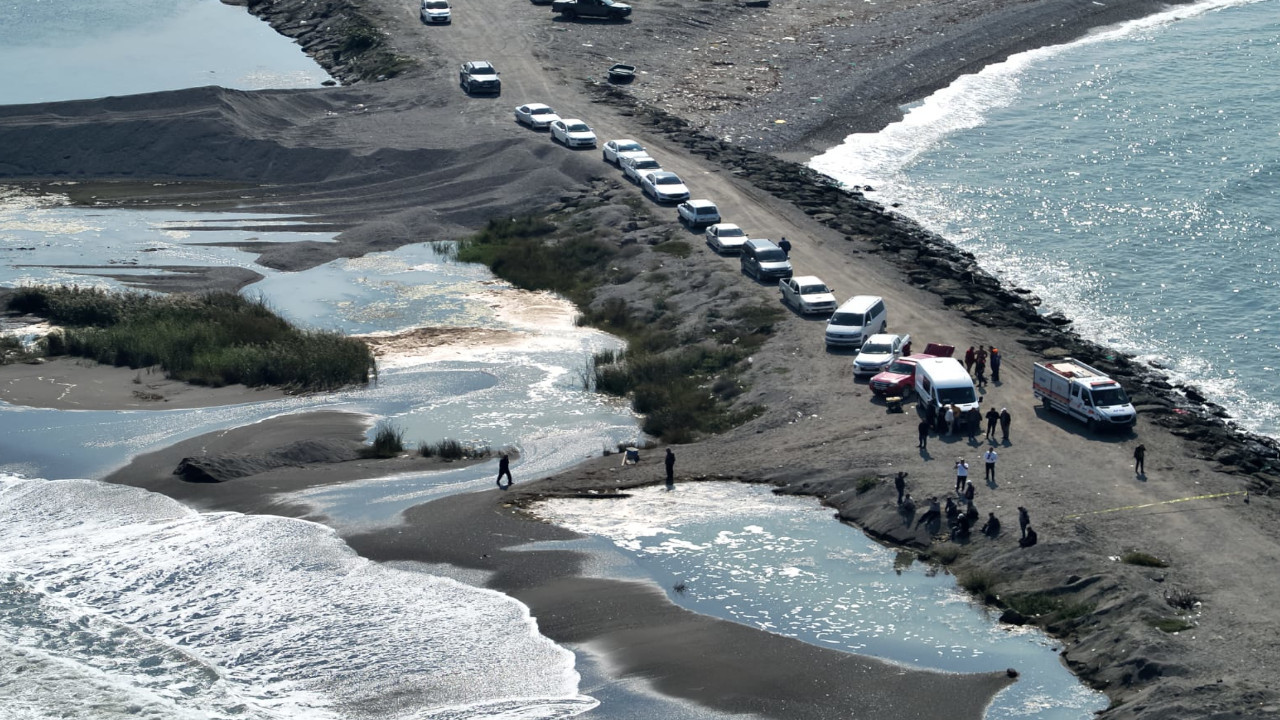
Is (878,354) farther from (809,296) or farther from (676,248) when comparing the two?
(676,248)

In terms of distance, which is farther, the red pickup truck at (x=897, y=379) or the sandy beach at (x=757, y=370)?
the red pickup truck at (x=897, y=379)

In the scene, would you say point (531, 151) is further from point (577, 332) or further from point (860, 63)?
point (860, 63)

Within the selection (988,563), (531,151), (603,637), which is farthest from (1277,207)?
(603,637)

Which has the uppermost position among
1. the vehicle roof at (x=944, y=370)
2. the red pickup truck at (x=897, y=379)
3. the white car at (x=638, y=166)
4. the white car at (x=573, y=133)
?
the white car at (x=573, y=133)

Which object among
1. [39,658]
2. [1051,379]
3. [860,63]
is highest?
[860,63]

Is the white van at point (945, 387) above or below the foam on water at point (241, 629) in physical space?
above

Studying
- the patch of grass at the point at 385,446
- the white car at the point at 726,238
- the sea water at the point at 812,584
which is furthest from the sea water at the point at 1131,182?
the patch of grass at the point at 385,446

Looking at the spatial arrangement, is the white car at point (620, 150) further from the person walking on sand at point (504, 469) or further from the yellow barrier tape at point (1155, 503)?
the yellow barrier tape at point (1155, 503)

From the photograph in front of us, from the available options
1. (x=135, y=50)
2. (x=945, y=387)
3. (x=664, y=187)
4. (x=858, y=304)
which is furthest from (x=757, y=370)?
(x=135, y=50)
